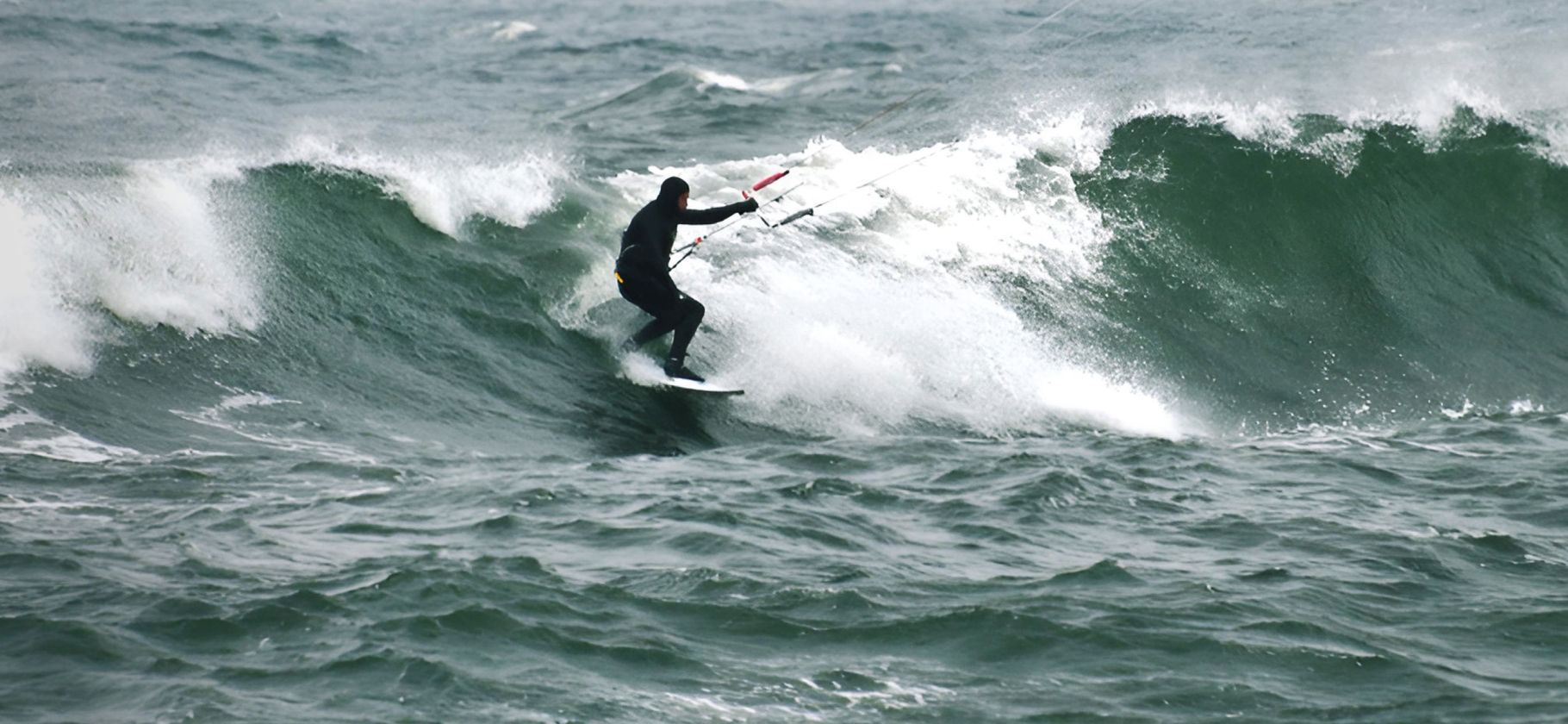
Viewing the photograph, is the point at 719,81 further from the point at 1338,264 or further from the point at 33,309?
the point at 33,309

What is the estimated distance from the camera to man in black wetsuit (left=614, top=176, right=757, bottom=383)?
34.5 feet

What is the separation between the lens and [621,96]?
22875 millimetres

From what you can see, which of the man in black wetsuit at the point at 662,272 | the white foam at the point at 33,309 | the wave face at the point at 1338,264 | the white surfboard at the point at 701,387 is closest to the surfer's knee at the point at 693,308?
the man in black wetsuit at the point at 662,272

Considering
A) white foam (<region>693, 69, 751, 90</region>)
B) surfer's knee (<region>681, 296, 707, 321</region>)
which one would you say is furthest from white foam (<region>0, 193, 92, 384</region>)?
white foam (<region>693, 69, 751, 90</region>)

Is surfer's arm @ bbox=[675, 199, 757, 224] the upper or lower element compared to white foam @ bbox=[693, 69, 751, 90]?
lower

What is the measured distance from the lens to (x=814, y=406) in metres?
10.6

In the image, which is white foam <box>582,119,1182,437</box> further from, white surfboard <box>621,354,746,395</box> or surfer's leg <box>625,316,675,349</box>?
surfer's leg <box>625,316,675,349</box>

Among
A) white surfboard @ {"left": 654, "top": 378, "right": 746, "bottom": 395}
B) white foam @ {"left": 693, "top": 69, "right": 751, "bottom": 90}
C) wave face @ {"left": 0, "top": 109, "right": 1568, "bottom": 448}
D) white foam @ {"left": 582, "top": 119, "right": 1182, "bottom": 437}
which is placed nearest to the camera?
wave face @ {"left": 0, "top": 109, "right": 1568, "bottom": 448}

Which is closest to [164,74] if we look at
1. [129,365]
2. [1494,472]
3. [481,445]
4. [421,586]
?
[129,365]

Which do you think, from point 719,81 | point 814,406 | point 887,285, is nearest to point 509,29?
point 719,81

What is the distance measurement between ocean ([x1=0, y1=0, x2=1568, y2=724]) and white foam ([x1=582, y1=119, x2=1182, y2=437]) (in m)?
0.06

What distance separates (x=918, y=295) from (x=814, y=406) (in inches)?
85.7

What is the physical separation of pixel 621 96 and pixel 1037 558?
16977 millimetres

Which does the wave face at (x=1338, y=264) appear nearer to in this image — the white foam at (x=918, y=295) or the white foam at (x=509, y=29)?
the white foam at (x=918, y=295)
